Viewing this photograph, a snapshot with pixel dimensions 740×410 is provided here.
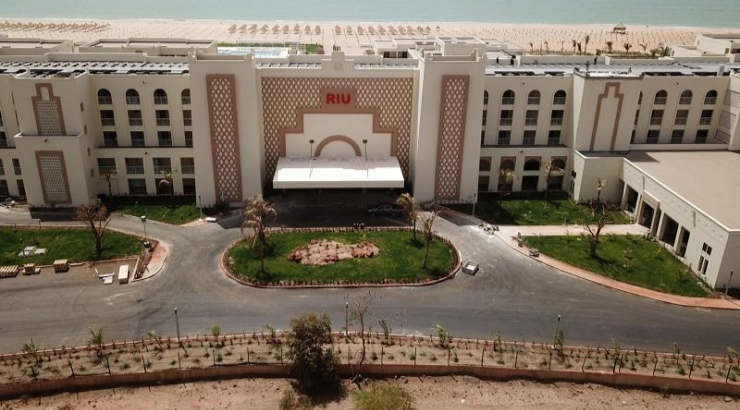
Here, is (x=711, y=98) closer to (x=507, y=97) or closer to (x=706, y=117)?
(x=706, y=117)

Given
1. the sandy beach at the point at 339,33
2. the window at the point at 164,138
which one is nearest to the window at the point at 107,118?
the window at the point at 164,138

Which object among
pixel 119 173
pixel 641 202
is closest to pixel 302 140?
pixel 119 173

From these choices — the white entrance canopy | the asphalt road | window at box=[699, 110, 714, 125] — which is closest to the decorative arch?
the white entrance canopy

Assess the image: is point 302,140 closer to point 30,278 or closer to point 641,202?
point 30,278

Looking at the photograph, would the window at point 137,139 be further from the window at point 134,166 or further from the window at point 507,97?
the window at point 507,97

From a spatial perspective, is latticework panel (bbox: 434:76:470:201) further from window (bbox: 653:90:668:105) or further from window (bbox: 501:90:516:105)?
window (bbox: 653:90:668:105)

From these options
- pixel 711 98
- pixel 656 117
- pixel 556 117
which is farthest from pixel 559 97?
pixel 711 98
